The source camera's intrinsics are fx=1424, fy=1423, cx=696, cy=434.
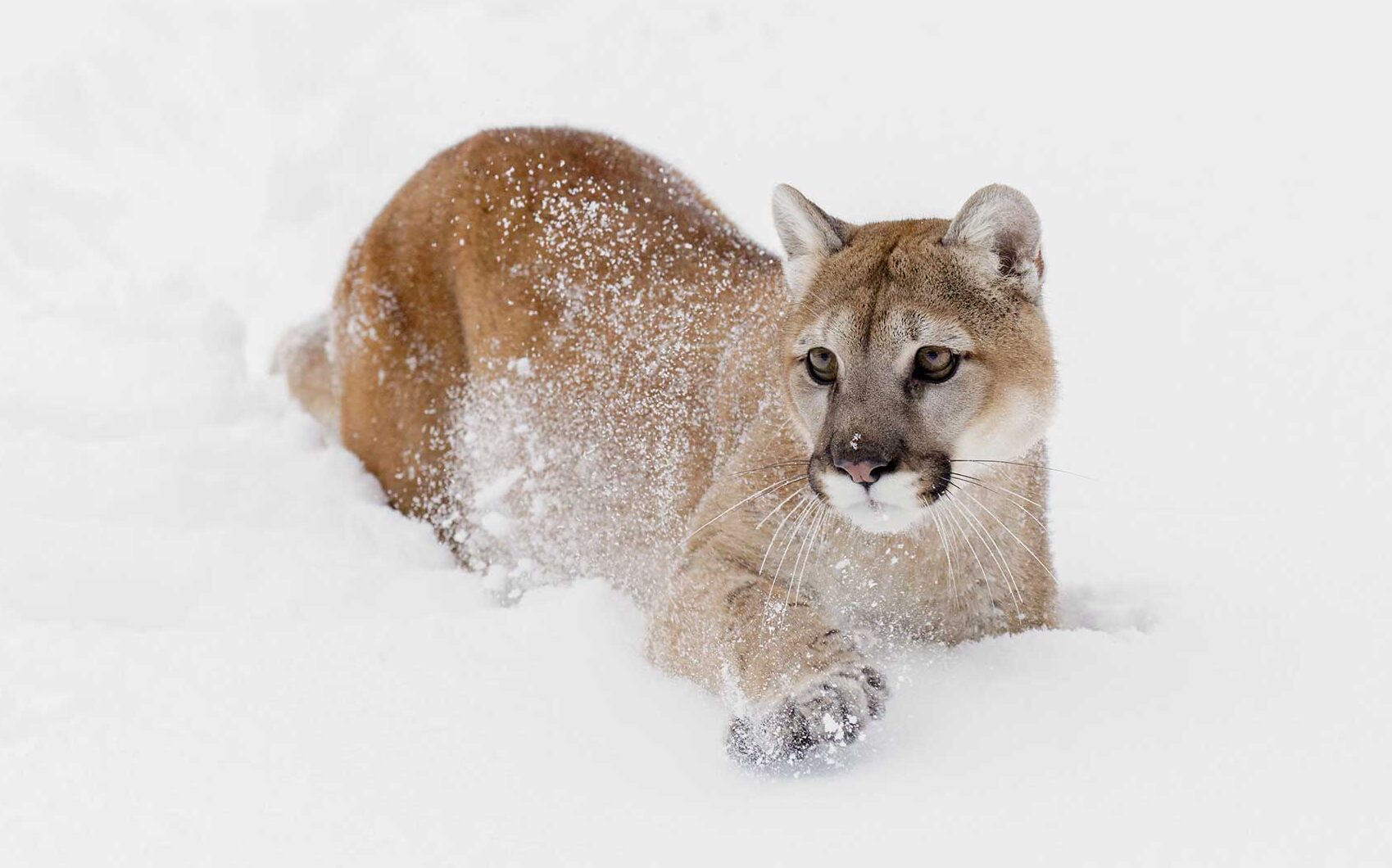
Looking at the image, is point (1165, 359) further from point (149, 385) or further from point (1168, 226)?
point (149, 385)

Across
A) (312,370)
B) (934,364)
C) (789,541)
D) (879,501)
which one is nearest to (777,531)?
(789,541)

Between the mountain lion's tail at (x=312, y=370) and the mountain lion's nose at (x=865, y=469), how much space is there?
3136 mm

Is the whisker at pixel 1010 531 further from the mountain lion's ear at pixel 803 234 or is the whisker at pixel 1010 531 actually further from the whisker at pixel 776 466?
the mountain lion's ear at pixel 803 234

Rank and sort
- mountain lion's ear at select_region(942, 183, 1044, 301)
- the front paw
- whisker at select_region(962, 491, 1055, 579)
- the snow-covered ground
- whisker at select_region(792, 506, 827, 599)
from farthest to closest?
whisker at select_region(792, 506, 827, 599)
whisker at select_region(962, 491, 1055, 579)
mountain lion's ear at select_region(942, 183, 1044, 301)
the front paw
the snow-covered ground

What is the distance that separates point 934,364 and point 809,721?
1.02m

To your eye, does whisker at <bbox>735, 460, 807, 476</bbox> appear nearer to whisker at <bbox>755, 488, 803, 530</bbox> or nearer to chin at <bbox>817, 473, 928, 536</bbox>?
whisker at <bbox>755, 488, 803, 530</bbox>

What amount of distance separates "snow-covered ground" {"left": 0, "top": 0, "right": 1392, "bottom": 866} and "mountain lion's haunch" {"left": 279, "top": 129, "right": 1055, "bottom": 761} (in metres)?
0.23

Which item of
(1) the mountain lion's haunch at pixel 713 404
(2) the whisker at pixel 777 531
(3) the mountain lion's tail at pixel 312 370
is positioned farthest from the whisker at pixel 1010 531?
(3) the mountain lion's tail at pixel 312 370

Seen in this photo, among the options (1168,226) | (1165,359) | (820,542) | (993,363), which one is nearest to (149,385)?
(820,542)

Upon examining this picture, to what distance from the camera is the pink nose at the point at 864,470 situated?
11.8ft

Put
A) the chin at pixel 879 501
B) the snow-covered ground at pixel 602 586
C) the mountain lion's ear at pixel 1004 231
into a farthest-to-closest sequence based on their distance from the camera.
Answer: the mountain lion's ear at pixel 1004 231
the chin at pixel 879 501
the snow-covered ground at pixel 602 586

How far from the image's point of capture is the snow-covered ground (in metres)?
3.38

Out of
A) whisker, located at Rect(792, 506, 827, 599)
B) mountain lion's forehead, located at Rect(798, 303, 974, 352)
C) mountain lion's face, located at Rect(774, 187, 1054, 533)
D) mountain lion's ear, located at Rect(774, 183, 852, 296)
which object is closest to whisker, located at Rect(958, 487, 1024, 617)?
mountain lion's face, located at Rect(774, 187, 1054, 533)

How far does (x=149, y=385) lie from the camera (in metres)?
6.12
